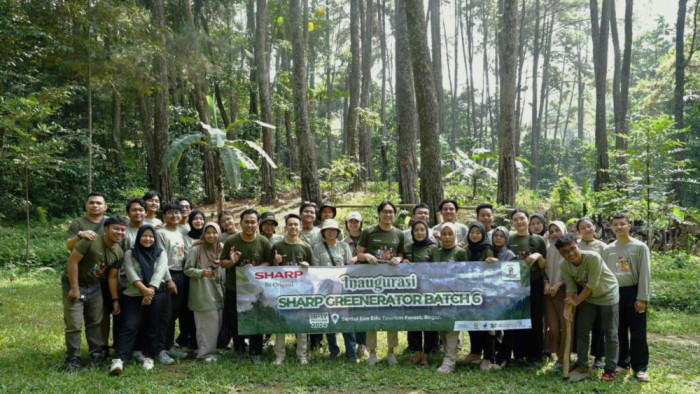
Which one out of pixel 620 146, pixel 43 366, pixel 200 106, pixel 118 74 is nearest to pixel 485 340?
pixel 43 366

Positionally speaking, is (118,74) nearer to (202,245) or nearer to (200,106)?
(200,106)

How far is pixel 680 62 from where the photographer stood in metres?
18.3

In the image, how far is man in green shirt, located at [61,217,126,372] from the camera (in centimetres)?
488

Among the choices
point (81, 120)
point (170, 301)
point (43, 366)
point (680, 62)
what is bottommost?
point (43, 366)

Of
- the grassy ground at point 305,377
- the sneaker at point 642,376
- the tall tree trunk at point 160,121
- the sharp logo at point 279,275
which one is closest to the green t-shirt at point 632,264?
the sneaker at point 642,376

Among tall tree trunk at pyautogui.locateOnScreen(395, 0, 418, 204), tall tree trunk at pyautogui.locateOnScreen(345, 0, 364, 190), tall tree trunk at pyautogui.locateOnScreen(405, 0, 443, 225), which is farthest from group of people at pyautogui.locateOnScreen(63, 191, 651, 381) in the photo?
tall tree trunk at pyautogui.locateOnScreen(345, 0, 364, 190)

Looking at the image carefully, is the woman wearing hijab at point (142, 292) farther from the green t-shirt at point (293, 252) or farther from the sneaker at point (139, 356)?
the green t-shirt at point (293, 252)

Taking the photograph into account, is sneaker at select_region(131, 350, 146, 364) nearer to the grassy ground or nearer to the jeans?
the grassy ground

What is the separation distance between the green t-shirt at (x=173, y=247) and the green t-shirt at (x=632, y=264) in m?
4.65

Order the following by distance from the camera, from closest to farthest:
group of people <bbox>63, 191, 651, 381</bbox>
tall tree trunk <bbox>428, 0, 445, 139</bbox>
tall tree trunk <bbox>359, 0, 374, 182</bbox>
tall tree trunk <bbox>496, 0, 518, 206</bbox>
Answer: group of people <bbox>63, 191, 651, 381</bbox>, tall tree trunk <bbox>496, 0, 518, 206</bbox>, tall tree trunk <bbox>359, 0, 374, 182</bbox>, tall tree trunk <bbox>428, 0, 445, 139</bbox>

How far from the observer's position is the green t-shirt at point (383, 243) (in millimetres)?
5352

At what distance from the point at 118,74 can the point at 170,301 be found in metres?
9.46

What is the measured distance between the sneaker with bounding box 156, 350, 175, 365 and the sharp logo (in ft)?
4.22

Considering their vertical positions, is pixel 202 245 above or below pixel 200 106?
below
